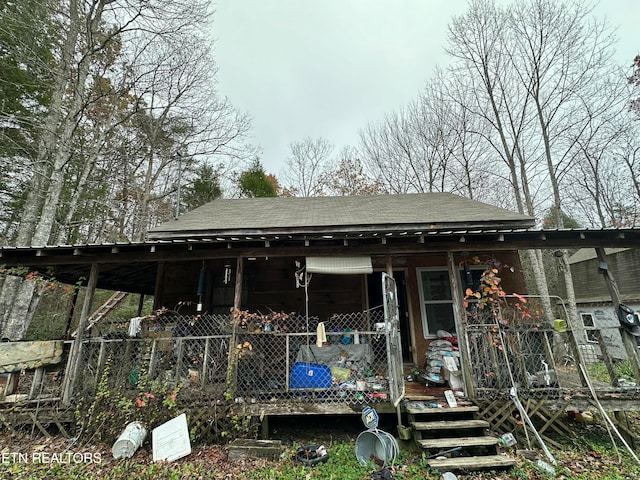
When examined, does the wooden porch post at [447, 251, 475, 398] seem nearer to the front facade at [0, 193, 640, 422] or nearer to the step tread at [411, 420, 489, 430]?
the front facade at [0, 193, 640, 422]

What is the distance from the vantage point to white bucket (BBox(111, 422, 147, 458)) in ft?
12.8

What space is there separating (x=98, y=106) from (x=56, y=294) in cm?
854

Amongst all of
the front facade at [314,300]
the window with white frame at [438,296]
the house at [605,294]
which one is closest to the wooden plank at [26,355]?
the front facade at [314,300]

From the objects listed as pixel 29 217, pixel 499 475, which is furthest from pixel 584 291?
pixel 29 217

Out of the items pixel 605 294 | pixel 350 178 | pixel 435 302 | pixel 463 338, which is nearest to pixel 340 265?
pixel 463 338

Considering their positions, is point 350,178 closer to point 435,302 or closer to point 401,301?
point 401,301

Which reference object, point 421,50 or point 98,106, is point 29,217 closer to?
point 98,106

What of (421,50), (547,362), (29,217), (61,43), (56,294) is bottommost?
(547,362)

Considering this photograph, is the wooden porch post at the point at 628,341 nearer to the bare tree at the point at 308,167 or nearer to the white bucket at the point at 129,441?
the white bucket at the point at 129,441

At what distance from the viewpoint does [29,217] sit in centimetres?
848

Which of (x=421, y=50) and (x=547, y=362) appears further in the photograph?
(x=421, y=50)

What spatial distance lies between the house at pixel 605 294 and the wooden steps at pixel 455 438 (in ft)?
35.1

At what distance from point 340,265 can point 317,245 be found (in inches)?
23.7

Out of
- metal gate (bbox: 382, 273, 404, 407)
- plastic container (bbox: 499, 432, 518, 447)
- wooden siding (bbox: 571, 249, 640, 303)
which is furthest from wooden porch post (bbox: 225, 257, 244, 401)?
wooden siding (bbox: 571, 249, 640, 303)
